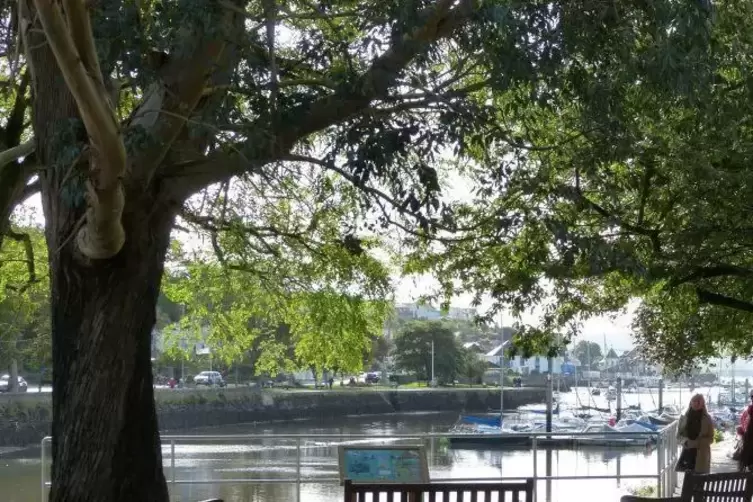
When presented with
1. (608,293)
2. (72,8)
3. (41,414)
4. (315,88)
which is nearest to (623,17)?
(315,88)

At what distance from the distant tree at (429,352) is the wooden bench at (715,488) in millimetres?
74127

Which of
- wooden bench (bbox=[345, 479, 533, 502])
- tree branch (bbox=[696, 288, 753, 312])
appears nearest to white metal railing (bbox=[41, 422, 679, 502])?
tree branch (bbox=[696, 288, 753, 312])

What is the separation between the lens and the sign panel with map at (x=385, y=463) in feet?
32.5

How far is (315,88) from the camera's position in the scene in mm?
9883

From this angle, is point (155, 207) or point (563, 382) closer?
point (155, 207)

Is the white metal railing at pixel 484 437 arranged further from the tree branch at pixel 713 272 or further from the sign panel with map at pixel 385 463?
the sign panel with map at pixel 385 463

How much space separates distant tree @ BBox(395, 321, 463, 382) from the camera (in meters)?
83.2

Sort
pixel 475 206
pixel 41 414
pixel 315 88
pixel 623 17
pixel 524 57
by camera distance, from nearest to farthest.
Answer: pixel 524 57 < pixel 623 17 < pixel 315 88 < pixel 475 206 < pixel 41 414

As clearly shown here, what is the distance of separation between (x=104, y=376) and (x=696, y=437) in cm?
796

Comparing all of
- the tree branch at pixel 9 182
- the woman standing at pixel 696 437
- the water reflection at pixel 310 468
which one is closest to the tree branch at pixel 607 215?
the woman standing at pixel 696 437

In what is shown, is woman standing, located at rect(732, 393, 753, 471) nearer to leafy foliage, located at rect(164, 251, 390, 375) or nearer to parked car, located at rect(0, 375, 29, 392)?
leafy foliage, located at rect(164, 251, 390, 375)

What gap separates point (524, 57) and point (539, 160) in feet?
13.0

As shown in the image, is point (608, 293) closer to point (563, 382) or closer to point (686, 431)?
point (686, 431)

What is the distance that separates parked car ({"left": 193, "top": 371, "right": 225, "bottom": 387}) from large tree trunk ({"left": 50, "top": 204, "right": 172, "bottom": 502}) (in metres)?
66.2
